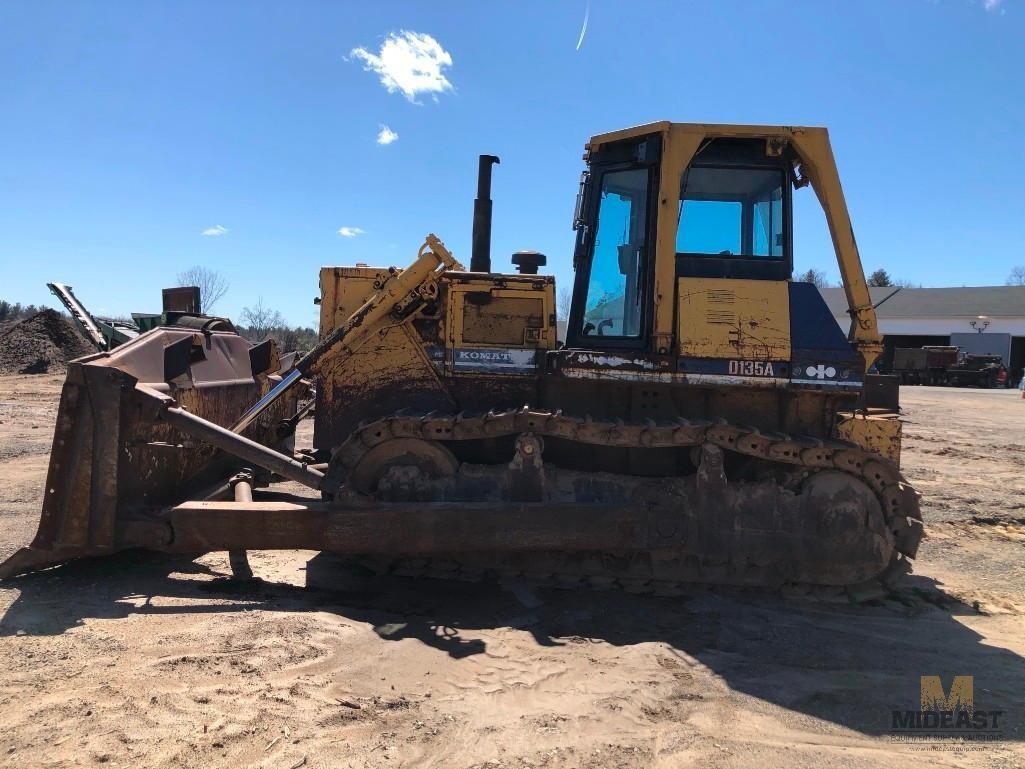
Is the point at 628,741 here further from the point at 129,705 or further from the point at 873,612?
the point at 873,612

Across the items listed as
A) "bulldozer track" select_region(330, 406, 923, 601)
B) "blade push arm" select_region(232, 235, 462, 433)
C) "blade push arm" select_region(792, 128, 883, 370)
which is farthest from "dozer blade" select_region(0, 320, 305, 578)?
"blade push arm" select_region(792, 128, 883, 370)

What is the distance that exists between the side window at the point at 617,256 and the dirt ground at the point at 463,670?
2.06m

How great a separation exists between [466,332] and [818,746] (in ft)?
11.1

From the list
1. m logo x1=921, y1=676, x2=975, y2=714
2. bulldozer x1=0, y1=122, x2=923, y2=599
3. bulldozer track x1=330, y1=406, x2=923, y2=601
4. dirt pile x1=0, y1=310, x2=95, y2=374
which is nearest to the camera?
m logo x1=921, y1=676, x2=975, y2=714

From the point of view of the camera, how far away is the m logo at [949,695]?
3299 mm

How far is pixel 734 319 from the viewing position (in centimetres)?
460

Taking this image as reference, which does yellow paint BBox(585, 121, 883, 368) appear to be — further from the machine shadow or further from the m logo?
the m logo

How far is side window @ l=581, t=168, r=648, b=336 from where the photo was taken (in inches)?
197

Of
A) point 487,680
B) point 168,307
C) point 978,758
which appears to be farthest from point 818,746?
point 168,307

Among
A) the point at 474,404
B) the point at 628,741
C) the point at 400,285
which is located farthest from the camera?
the point at 474,404

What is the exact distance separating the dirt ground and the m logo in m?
0.05

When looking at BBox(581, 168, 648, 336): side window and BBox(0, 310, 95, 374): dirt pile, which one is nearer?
BBox(581, 168, 648, 336): side window

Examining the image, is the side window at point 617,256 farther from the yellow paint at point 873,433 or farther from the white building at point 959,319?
the white building at point 959,319

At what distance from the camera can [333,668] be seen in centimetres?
343
